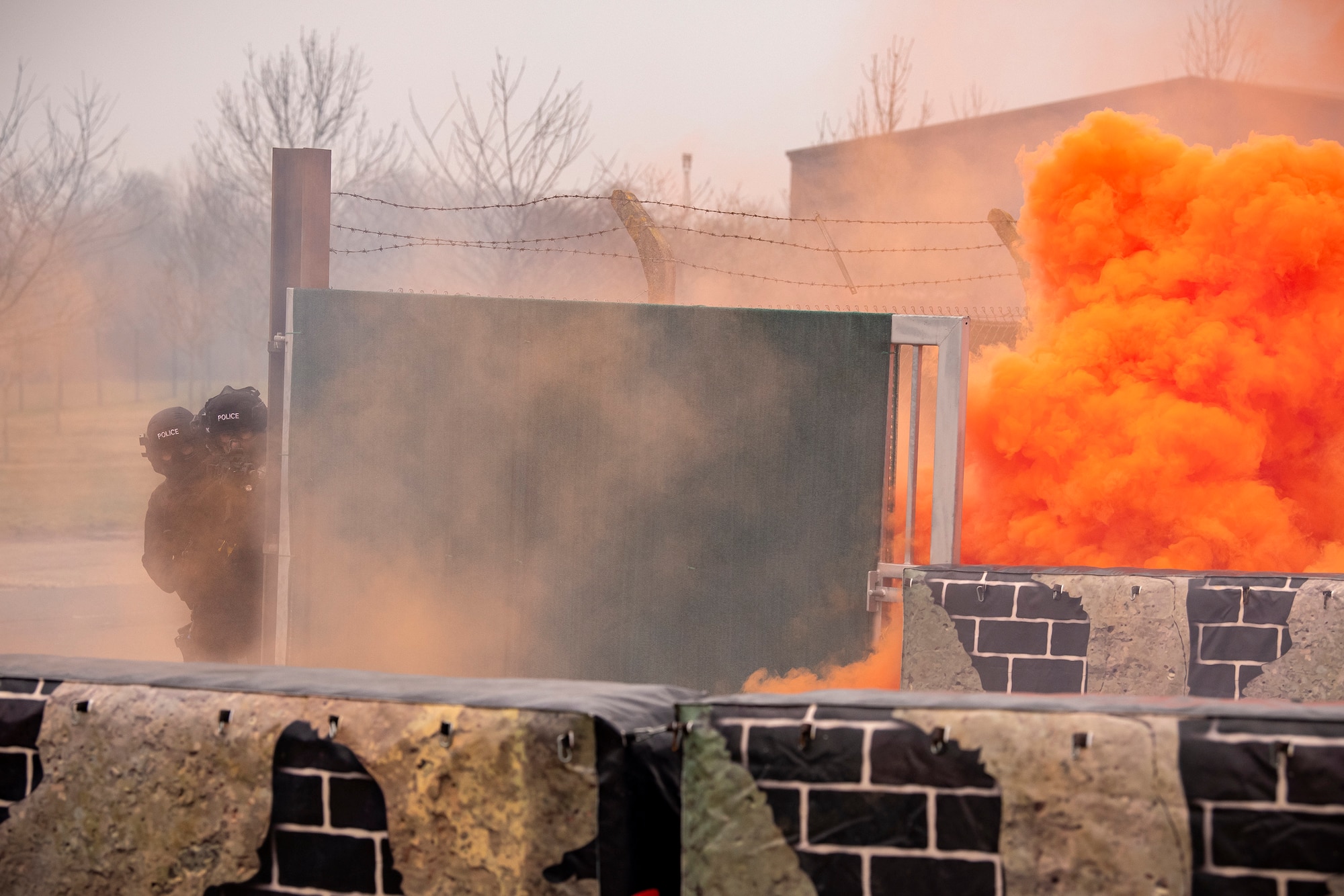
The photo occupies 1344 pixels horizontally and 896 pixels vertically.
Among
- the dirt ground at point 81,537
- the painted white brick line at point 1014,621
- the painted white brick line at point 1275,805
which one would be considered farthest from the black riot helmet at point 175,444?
the painted white brick line at point 1275,805

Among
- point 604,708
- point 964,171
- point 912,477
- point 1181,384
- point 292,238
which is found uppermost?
point 964,171

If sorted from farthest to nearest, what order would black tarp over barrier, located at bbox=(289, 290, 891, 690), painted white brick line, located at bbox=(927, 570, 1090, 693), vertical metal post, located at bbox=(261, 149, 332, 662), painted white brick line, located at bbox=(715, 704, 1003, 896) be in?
vertical metal post, located at bbox=(261, 149, 332, 662) < black tarp over barrier, located at bbox=(289, 290, 891, 690) < painted white brick line, located at bbox=(927, 570, 1090, 693) < painted white brick line, located at bbox=(715, 704, 1003, 896)

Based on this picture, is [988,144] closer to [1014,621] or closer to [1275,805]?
[1014,621]

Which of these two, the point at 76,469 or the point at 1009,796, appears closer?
the point at 1009,796

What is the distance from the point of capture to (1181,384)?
687cm

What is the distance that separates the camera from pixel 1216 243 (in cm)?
695

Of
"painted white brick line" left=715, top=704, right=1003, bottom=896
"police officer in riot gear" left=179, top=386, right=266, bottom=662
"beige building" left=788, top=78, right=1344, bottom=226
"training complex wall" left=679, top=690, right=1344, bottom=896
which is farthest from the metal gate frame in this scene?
"beige building" left=788, top=78, right=1344, bottom=226

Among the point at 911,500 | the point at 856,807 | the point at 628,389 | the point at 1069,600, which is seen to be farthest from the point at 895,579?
the point at 856,807

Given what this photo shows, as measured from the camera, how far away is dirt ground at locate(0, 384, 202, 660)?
33.4 ft

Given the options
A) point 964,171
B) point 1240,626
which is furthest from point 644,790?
point 964,171

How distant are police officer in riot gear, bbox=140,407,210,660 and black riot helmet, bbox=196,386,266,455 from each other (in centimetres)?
9

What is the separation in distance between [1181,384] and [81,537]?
1654 centimetres

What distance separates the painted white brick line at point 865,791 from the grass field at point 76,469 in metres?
17.9

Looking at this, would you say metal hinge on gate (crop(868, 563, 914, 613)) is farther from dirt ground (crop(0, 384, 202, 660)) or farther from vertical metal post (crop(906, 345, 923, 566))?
dirt ground (crop(0, 384, 202, 660))
